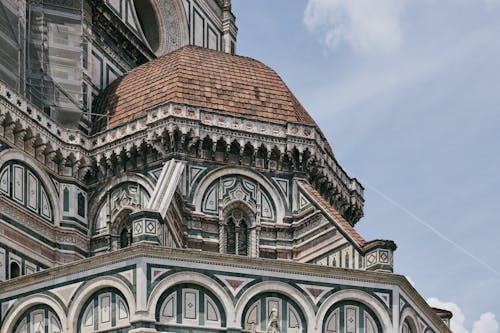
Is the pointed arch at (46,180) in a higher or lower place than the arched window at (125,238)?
higher

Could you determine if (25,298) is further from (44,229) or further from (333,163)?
(333,163)

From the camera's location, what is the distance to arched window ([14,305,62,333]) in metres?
25.1

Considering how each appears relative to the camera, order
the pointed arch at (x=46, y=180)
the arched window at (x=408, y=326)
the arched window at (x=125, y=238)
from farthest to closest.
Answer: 1. the arched window at (x=125, y=238)
2. the pointed arch at (x=46, y=180)
3. the arched window at (x=408, y=326)

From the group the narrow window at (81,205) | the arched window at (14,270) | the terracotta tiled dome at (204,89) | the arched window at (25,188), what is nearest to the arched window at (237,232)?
the terracotta tiled dome at (204,89)

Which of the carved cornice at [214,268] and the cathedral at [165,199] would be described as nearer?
the carved cornice at [214,268]

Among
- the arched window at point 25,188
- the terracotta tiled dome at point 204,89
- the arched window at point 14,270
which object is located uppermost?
the terracotta tiled dome at point 204,89

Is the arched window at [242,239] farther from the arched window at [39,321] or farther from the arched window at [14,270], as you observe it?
the arched window at [39,321]

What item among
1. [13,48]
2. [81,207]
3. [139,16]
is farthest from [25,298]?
[139,16]

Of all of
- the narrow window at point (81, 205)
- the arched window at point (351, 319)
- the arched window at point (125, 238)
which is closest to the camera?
the arched window at point (351, 319)

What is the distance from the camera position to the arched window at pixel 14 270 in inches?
1061

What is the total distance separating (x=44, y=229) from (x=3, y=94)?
3.31m

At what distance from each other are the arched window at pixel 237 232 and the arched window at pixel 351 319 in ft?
14.9

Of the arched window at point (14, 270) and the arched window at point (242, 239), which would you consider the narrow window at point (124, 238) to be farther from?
the arched window at point (14, 270)

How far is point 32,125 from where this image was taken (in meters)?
28.7
